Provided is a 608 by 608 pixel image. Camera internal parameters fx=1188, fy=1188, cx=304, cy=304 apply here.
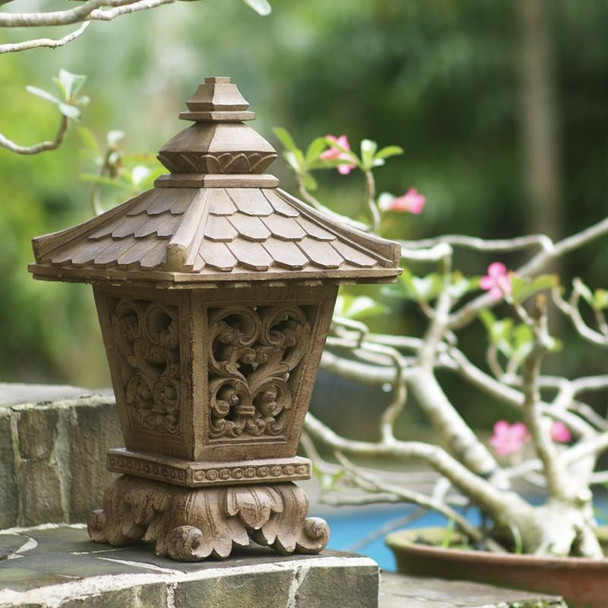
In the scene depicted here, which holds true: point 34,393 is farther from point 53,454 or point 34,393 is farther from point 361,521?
point 361,521

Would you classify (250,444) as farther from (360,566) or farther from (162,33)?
(162,33)

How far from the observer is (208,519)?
195cm

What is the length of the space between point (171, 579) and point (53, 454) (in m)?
0.64

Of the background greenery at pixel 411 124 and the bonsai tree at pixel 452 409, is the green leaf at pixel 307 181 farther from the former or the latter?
the background greenery at pixel 411 124

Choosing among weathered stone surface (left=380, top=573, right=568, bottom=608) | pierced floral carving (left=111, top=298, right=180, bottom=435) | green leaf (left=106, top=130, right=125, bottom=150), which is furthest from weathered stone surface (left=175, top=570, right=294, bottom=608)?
green leaf (left=106, top=130, right=125, bottom=150)

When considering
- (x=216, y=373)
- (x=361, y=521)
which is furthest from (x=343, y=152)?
(x=361, y=521)

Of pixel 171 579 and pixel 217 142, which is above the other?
pixel 217 142

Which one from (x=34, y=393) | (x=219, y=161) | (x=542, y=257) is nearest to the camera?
(x=219, y=161)

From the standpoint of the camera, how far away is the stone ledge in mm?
1782

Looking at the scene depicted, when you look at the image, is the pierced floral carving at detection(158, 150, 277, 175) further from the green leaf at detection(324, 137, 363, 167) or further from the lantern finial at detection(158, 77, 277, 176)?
the green leaf at detection(324, 137, 363, 167)

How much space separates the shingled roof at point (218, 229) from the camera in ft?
6.19

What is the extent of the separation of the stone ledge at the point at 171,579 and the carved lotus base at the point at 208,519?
0.02 metres

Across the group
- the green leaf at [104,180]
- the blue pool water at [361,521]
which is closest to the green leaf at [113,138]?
the green leaf at [104,180]

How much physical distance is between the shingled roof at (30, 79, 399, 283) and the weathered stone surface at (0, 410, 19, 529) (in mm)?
382
